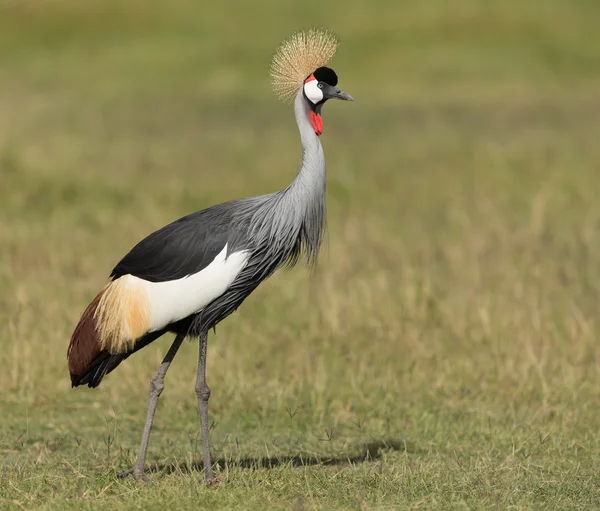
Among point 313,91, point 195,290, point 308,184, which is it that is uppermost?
point 313,91

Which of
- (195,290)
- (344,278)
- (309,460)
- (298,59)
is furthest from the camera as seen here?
(344,278)

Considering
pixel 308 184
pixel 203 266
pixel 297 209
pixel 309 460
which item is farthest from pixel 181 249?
pixel 309 460

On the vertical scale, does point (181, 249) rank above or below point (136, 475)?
above

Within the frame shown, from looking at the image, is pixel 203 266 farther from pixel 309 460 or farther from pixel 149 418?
pixel 309 460

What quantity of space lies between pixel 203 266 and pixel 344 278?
5.30 meters

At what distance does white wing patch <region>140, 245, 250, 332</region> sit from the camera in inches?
223

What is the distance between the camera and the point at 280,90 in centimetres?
610

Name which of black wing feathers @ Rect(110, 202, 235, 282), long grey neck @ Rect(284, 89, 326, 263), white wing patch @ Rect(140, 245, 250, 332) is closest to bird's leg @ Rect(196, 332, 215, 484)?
white wing patch @ Rect(140, 245, 250, 332)

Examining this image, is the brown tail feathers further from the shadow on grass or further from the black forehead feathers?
the black forehead feathers

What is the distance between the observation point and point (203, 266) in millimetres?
5672

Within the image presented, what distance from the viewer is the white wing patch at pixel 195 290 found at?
5652mm

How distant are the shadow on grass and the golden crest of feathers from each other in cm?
195

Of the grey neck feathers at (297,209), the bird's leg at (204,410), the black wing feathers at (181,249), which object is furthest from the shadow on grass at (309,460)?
the grey neck feathers at (297,209)

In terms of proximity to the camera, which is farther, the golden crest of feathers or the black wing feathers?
the golden crest of feathers
